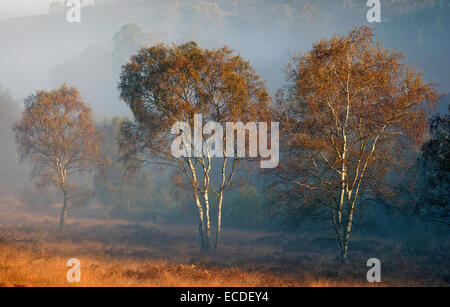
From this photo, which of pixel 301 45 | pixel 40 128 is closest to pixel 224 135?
pixel 40 128

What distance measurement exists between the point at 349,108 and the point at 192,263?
37.4 feet

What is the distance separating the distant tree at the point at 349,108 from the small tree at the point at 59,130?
812 inches

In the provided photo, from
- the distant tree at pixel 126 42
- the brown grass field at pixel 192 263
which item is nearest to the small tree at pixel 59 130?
the brown grass field at pixel 192 263

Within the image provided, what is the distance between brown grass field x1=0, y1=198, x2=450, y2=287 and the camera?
460 inches

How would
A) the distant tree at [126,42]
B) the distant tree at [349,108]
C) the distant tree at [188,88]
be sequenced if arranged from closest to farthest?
the distant tree at [349,108]
the distant tree at [188,88]
the distant tree at [126,42]

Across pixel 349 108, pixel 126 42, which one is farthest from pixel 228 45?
pixel 349 108

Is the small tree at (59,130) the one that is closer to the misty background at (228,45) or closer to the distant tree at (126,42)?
the misty background at (228,45)

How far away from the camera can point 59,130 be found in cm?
2947

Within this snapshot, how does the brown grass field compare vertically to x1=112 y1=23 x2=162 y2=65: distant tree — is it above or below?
below

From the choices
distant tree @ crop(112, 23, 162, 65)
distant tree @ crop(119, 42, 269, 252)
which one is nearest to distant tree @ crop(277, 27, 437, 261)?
distant tree @ crop(119, 42, 269, 252)

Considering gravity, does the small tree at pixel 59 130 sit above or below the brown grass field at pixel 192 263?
above

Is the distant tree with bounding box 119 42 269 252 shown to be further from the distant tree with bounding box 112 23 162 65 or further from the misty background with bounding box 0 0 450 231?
the distant tree with bounding box 112 23 162 65

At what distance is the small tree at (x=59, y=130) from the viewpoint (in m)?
28.8

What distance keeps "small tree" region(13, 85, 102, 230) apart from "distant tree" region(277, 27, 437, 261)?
20.6m
